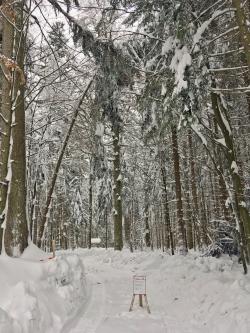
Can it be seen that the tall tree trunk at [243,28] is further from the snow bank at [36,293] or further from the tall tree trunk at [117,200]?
the tall tree trunk at [117,200]

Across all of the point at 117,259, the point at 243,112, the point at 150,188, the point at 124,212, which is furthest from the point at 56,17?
the point at 124,212

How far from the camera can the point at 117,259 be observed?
17.9 meters

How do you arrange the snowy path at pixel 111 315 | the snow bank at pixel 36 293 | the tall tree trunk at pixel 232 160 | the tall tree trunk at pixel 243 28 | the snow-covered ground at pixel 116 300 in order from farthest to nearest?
the tall tree trunk at pixel 232 160
the snowy path at pixel 111 315
the tall tree trunk at pixel 243 28
the snow-covered ground at pixel 116 300
the snow bank at pixel 36 293

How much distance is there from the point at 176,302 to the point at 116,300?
5.45 feet

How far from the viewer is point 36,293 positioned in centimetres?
613

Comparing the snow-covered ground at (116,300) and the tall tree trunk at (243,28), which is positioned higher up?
the tall tree trunk at (243,28)

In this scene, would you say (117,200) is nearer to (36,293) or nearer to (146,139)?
(146,139)

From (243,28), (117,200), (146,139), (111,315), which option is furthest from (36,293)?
(117,200)

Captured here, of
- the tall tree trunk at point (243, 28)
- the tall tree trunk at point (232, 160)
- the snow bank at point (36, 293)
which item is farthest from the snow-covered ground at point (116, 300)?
the tall tree trunk at point (243, 28)

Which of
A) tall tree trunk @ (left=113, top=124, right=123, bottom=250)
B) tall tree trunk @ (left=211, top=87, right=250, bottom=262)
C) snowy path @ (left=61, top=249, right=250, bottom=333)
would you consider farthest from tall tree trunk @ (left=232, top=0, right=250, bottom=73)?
tall tree trunk @ (left=113, top=124, right=123, bottom=250)

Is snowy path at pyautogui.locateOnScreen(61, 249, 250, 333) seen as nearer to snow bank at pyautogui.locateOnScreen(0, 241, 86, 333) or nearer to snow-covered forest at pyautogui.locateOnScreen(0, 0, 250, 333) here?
snow-covered forest at pyautogui.locateOnScreen(0, 0, 250, 333)

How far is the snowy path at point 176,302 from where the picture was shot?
690 cm

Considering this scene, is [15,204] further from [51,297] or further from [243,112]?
[243,112]

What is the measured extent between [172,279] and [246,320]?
220 inches
